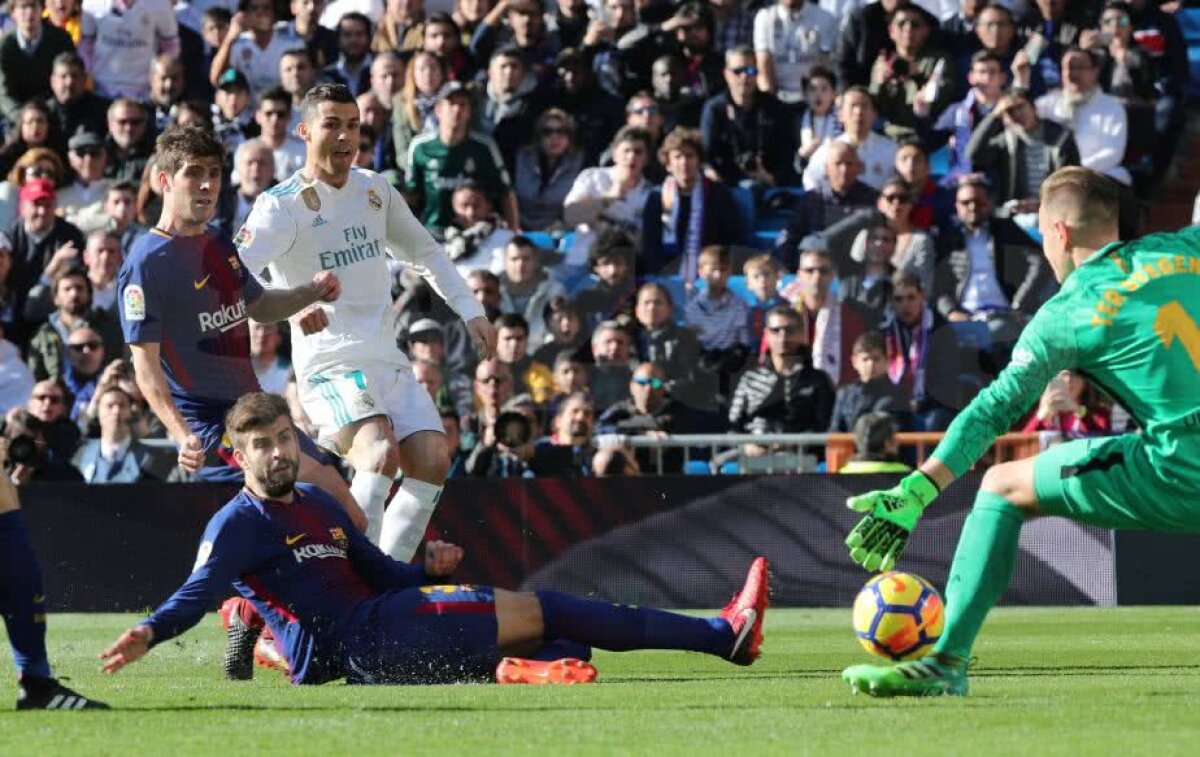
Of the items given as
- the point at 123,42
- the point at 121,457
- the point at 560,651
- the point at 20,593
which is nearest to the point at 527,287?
the point at 121,457

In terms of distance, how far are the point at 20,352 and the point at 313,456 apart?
868 cm

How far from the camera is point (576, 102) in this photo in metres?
18.2

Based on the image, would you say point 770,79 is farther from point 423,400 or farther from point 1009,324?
point 423,400

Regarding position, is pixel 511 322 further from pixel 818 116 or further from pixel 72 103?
pixel 72 103

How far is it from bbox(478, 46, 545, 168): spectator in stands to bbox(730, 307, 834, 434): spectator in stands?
416 cm

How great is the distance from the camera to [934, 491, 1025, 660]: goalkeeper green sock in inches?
261

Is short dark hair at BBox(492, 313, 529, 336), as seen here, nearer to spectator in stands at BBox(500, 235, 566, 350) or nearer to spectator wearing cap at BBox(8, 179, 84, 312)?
spectator in stands at BBox(500, 235, 566, 350)

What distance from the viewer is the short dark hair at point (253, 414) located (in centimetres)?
714

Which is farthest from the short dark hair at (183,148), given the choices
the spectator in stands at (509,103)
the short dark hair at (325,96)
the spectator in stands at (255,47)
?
the spectator in stands at (255,47)

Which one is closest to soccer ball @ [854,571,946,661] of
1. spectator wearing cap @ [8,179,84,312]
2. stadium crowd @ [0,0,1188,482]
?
stadium crowd @ [0,0,1188,482]

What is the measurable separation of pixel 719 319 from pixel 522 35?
4252mm

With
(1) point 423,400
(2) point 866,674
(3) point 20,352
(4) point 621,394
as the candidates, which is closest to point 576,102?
(4) point 621,394

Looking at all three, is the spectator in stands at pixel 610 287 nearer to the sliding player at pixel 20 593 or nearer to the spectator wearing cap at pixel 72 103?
the spectator wearing cap at pixel 72 103

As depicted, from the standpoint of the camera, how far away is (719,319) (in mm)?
15516
